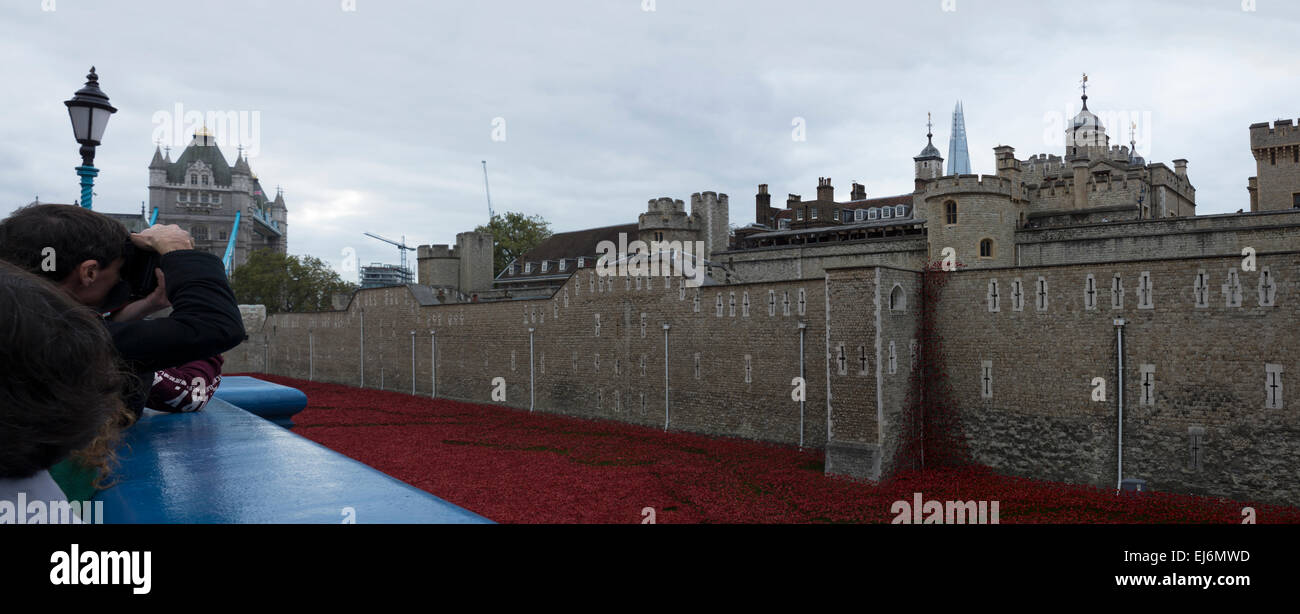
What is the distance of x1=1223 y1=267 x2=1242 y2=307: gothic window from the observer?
16.8 meters

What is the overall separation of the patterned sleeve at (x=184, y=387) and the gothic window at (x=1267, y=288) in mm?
19734

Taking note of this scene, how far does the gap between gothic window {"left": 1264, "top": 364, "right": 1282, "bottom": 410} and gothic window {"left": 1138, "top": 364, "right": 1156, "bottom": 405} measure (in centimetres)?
204

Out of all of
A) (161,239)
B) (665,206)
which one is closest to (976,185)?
(665,206)

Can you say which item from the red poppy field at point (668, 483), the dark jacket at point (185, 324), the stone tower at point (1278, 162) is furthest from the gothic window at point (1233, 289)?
the stone tower at point (1278, 162)

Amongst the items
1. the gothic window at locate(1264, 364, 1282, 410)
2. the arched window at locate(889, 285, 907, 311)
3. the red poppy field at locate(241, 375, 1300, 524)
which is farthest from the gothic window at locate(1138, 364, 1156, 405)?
the arched window at locate(889, 285, 907, 311)

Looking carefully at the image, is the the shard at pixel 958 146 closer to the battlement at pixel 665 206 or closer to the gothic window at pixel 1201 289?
the battlement at pixel 665 206

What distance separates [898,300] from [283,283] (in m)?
62.5

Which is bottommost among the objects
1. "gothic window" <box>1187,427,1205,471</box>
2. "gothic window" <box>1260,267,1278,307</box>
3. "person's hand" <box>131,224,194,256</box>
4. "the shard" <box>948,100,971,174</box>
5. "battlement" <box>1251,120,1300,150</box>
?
"gothic window" <box>1187,427,1205,471</box>

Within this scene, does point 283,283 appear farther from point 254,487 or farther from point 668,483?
A: point 254,487

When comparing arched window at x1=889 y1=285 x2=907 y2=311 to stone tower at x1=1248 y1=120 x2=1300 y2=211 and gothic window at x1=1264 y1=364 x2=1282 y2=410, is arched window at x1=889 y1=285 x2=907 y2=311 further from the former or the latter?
stone tower at x1=1248 y1=120 x2=1300 y2=211

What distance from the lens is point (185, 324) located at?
2.98 meters

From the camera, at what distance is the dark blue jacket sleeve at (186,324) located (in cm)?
288
